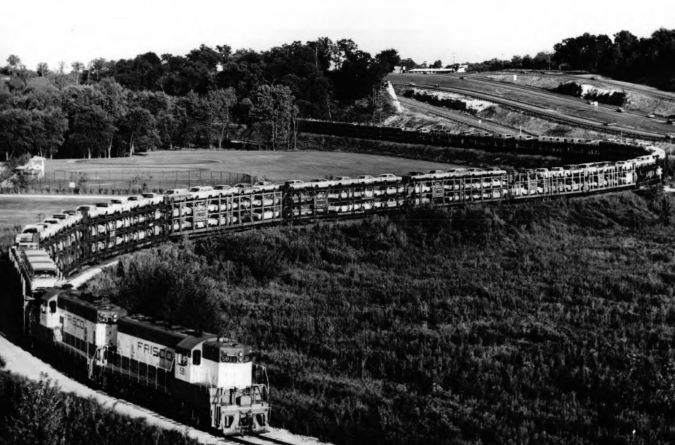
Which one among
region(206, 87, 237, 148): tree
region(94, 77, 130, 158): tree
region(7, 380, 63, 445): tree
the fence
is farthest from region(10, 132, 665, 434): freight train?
region(206, 87, 237, 148): tree

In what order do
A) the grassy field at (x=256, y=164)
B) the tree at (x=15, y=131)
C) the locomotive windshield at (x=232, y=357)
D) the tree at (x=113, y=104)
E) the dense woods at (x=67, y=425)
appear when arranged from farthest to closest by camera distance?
1. the tree at (x=113, y=104)
2. the tree at (x=15, y=131)
3. the grassy field at (x=256, y=164)
4. the locomotive windshield at (x=232, y=357)
5. the dense woods at (x=67, y=425)

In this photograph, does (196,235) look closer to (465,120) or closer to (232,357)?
(232,357)

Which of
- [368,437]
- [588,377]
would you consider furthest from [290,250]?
[368,437]

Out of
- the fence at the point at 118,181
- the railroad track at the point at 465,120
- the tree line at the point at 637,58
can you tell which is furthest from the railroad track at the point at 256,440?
the tree line at the point at 637,58

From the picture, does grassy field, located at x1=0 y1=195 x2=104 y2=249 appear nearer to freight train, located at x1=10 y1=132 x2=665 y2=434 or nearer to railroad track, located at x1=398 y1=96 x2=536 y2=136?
freight train, located at x1=10 y1=132 x2=665 y2=434

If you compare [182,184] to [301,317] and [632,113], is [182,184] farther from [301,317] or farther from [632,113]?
[632,113]

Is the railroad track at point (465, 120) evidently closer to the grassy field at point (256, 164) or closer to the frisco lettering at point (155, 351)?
the grassy field at point (256, 164)

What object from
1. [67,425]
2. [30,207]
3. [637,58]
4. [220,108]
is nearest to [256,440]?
[67,425]

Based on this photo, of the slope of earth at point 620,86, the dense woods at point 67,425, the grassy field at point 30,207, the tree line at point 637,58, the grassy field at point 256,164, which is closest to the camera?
the dense woods at point 67,425

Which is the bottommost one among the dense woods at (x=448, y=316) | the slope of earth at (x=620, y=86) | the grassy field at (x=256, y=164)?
the dense woods at (x=448, y=316)
